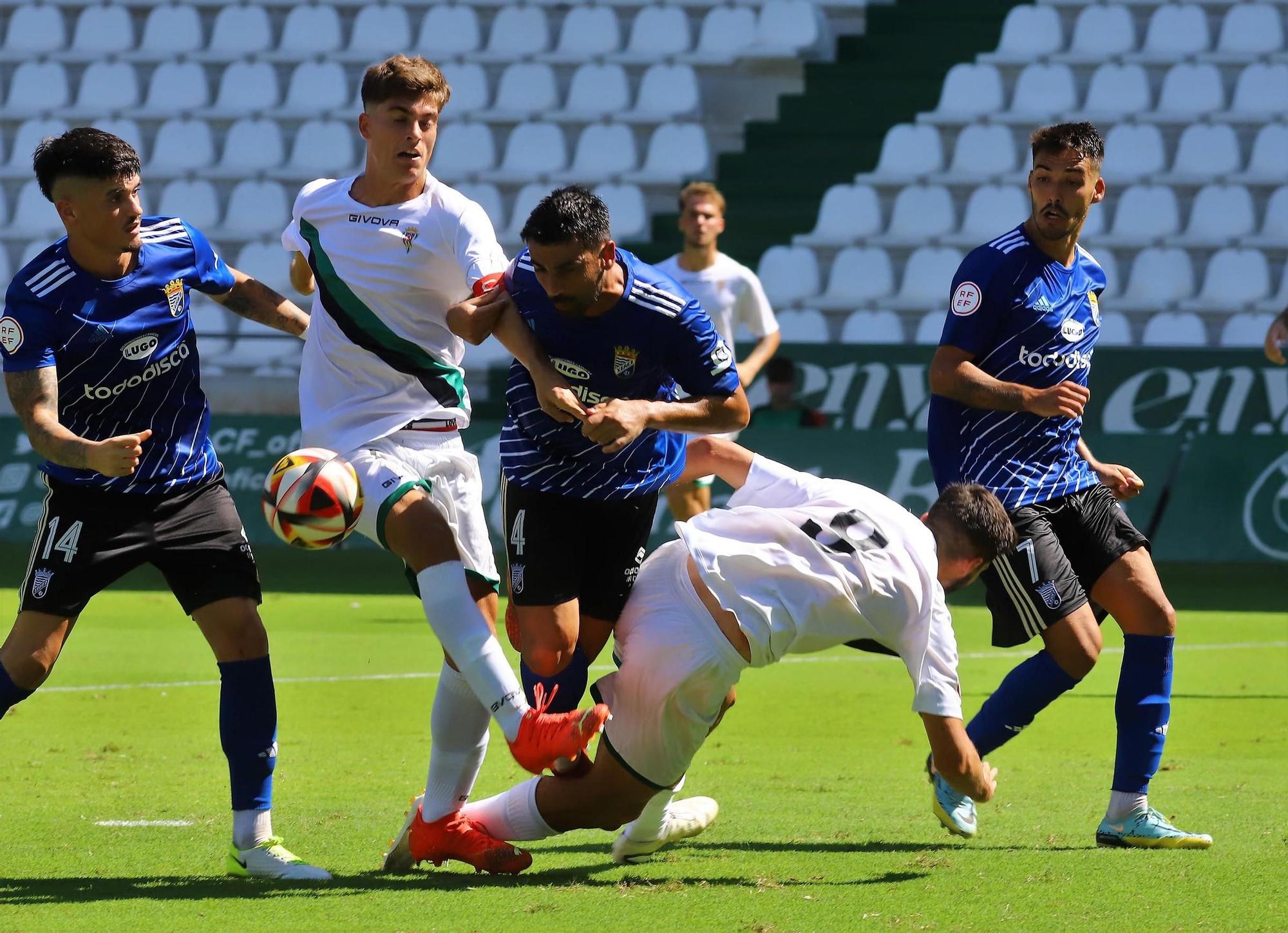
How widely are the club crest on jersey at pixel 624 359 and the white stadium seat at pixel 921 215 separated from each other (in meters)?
11.7

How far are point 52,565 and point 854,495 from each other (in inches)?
84.2

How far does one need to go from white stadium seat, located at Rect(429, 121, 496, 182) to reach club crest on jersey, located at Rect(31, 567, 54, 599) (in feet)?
43.3

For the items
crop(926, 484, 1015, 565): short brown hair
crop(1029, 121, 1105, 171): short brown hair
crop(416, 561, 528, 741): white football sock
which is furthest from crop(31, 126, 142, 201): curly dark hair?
crop(1029, 121, 1105, 171): short brown hair

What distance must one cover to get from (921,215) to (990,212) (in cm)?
64

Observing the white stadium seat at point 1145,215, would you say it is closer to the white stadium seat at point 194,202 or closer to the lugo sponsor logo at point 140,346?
the white stadium seat at point 194,202

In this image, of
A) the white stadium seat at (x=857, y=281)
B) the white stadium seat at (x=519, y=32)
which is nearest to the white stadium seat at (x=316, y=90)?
the white stadium seat at (x=519, y=32)

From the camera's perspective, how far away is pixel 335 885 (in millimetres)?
4586

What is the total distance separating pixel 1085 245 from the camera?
51.3 feet

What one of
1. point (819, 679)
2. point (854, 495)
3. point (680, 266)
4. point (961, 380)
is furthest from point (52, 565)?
point (680, 266)

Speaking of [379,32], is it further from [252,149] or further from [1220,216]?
[1220,216]

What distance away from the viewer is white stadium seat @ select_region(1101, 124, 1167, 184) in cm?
1609

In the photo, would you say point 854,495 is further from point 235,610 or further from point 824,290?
point 824,290

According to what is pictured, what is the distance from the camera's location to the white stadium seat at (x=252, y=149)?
18.3 metres

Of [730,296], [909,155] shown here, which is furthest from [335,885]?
[909,155]
